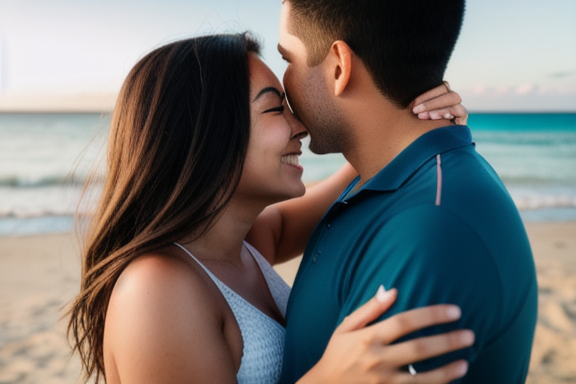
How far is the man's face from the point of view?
187 cm

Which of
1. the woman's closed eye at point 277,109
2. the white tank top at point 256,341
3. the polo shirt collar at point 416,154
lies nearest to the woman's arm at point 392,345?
the polo shirt collar at point 416,154

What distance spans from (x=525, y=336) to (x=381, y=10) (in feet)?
3.09

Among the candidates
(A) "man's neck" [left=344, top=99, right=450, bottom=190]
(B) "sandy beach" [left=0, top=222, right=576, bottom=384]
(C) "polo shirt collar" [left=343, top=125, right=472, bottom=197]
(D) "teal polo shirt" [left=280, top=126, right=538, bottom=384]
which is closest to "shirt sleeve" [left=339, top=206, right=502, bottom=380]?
(D) "teal polo shirt" [left=280, top=126, right=538, bottom=384]

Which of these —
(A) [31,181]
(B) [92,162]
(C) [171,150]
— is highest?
(C) [171,150]

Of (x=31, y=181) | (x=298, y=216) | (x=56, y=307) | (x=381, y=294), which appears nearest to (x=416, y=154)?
(x=381, y=294)

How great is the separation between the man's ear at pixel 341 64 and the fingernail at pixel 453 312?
772 mm

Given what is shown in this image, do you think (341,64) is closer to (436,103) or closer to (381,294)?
(436,103)

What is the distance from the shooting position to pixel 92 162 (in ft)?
7.66

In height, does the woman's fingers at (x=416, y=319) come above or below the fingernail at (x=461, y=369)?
above

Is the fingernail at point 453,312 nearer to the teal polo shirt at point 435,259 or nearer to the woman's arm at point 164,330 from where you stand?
the teal polo shirt at point 435,259

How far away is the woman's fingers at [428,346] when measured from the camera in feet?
4.15

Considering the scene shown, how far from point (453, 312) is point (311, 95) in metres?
0.90

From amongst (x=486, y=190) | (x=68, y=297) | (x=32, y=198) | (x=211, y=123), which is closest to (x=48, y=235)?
(x=68, y=297)

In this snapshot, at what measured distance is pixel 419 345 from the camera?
1266 millimetres
